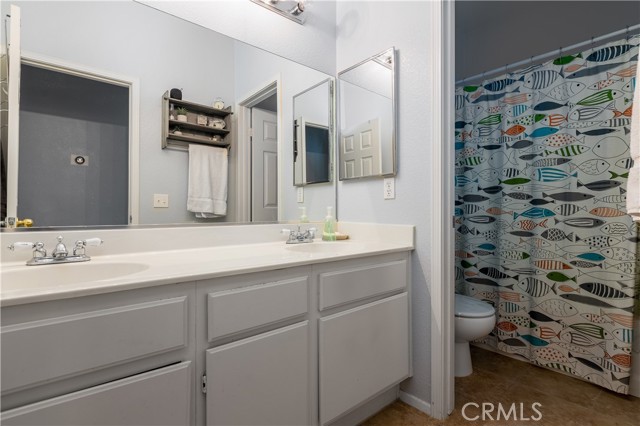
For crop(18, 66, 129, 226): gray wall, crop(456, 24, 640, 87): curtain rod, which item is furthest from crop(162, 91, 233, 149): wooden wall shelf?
crop(456, 24, 640, 87): curtain rod

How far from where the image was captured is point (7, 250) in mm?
1019

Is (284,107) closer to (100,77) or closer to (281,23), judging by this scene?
(281,23)

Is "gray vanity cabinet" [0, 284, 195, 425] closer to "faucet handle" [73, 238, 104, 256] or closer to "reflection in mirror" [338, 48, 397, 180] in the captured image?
"faucet handle" [73, 238, 104, 256]

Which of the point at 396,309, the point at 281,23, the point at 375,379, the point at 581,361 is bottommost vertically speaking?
the point at 581,361

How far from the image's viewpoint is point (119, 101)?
124 centimetres

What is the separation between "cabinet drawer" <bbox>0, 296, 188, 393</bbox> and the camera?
0.64m

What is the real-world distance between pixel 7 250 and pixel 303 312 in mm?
1007

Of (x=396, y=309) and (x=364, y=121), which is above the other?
(x=364, y=121)

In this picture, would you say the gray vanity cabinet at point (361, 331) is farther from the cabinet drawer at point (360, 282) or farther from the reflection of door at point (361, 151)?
the reflection of door at point (361, 151)

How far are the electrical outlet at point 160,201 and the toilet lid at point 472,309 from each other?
1.62 metres

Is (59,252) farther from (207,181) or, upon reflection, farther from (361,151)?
(361,151)

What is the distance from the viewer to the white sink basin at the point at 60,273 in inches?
36.0

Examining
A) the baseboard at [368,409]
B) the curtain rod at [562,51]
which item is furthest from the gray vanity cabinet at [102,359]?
the curtain rod at [562,51]

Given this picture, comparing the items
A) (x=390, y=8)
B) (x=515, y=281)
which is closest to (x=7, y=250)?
(x=390, y=8)
